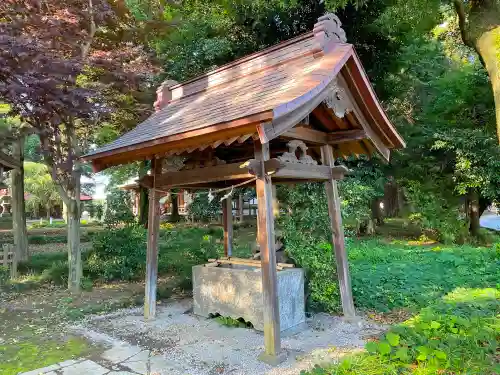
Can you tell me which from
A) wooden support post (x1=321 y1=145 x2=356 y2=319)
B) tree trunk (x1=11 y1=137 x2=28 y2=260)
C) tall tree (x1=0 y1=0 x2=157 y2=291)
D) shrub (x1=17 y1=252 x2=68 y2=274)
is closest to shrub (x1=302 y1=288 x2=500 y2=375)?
wooden support post (x1=321 y1=145 x2=356 y2=319)

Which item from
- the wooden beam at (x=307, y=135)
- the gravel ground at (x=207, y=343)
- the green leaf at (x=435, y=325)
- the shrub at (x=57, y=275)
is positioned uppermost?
the wooden beam at (x=307, y=135)

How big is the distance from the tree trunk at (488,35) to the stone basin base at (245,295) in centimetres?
538

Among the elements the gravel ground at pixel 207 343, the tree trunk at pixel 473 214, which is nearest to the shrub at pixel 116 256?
the gravel ground at pixel 207 343

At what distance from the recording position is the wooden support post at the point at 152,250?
6.33m

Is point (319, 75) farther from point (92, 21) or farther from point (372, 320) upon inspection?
point (92, 21)

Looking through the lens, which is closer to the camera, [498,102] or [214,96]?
[214,96]

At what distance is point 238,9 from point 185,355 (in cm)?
1192

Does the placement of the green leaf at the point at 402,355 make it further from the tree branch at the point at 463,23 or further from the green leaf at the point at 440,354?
the tree branch at the point at 463,23

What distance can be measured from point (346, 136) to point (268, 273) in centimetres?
255

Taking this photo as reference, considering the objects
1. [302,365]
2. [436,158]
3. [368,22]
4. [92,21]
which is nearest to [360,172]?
[436,158]

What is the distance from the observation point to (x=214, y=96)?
605cm

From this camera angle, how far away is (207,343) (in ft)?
16.9

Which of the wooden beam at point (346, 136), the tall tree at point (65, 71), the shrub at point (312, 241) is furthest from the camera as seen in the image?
the tall tree at point (65, 71)

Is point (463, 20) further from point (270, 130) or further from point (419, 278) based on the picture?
point (270, 130)
